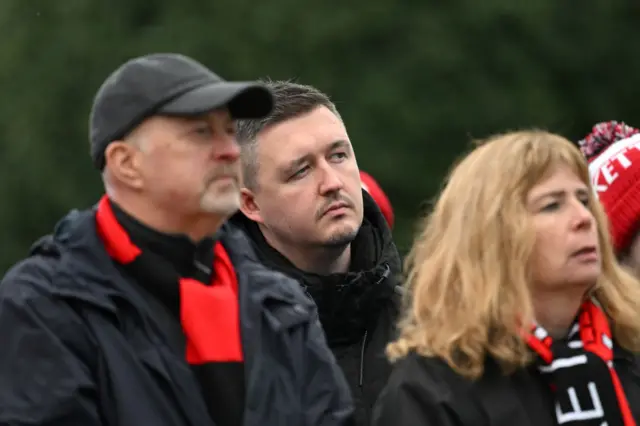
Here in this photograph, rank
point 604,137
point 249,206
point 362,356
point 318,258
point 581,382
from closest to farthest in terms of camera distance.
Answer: point 581,382 < point 362,356 < point 318,258 < point 249,206 < point 604,137

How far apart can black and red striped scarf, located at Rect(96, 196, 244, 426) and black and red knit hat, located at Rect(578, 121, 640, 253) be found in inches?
49.2

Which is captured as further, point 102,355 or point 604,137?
point 604,137

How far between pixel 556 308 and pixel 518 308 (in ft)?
0.34

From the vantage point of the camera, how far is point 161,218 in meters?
2.70

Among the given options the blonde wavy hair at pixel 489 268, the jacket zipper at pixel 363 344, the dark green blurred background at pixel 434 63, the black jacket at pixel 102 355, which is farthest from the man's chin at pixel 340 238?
the dark green blurred background at pixel 434 63

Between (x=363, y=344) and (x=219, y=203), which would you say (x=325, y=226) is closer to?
(x=363, y=344)

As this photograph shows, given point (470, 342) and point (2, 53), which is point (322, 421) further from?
point (2, 53)

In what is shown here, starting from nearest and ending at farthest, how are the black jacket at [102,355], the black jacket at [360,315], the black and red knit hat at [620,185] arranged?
the black jacket at [102,355], the black jacket at [360,315], the black and red knit hat at [620,185]

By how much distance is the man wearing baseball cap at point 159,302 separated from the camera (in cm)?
254

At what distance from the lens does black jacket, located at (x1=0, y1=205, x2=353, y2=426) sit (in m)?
2.51

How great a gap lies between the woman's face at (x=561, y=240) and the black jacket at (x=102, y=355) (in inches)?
19.7

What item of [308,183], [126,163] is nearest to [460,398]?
[126,163]

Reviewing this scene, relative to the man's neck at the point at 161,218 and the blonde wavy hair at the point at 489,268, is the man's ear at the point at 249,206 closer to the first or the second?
the blonde wavy hair at the point at 489,268

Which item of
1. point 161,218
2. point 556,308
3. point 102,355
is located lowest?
point 556,308
